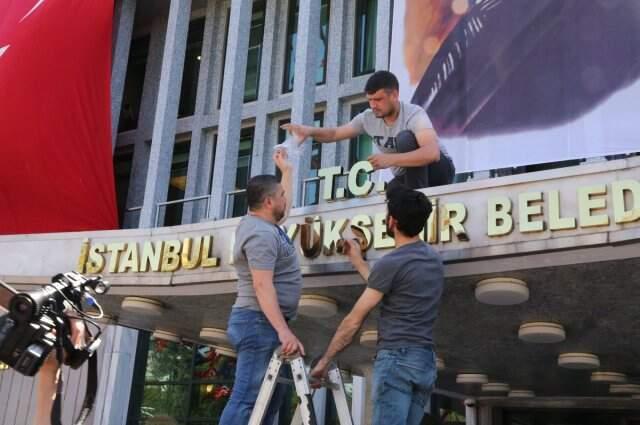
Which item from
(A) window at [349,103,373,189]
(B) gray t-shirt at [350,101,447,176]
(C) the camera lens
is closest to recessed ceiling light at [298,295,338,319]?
(B) gray t-shirt at [350,101,447,176]

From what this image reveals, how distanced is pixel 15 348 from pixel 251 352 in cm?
148

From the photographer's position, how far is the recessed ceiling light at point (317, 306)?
25.0 ft

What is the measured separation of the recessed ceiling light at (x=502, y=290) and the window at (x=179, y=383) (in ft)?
34.9

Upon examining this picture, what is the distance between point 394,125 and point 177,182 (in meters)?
14.1

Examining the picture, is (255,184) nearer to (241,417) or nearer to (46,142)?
(241,417)

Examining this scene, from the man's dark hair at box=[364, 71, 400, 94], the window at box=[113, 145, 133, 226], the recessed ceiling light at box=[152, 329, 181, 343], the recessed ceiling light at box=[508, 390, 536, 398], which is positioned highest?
the window at box=[113, 145, 133, 226]

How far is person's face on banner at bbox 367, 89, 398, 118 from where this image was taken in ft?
20.5

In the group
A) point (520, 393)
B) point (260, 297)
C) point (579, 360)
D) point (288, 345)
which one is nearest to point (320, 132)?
point (260, 297)

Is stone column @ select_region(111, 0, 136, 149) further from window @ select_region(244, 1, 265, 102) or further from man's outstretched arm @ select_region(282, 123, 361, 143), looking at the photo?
man's outstretched arm @ select_region(282, 123, 361, 143)

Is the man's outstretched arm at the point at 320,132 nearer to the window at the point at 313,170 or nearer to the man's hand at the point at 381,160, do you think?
the man's hand at the point at 381,160

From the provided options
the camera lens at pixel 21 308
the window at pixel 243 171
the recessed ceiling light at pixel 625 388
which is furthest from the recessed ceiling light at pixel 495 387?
the camera lens at pixel 21 308

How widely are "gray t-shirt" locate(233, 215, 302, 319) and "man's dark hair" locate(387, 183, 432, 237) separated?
756 millimetres

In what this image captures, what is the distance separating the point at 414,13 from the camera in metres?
12.1

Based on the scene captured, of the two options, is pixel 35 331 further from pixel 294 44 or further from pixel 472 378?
pixel 294 44
